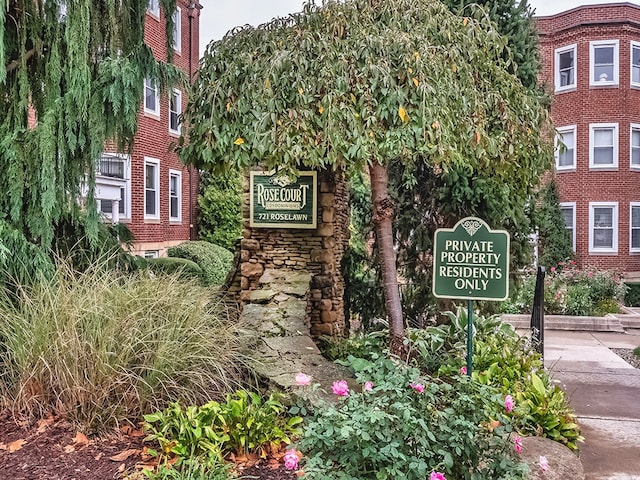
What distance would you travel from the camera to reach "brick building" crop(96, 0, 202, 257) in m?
13.9

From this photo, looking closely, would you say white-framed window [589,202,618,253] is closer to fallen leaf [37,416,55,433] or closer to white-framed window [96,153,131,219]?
white-framed window [96,153,131,219]

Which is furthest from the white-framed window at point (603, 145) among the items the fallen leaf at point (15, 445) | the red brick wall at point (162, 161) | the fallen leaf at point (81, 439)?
the fallen leaf at point (15, 445)

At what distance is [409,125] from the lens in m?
3.93

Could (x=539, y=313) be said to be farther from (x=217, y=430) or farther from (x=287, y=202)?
(x=217, y=430)

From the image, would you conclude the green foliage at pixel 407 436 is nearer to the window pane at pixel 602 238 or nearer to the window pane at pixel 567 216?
the window pane at pixel 567 216

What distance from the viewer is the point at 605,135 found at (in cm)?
1591

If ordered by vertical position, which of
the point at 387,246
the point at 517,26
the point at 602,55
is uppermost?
the point at 602,55


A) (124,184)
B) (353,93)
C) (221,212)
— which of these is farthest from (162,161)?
(353,93)

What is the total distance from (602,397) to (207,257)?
10.8 meters

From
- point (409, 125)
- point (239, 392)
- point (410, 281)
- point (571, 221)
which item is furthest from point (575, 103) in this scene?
point (239, 392)

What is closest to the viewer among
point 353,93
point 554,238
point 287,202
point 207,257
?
point 353,93

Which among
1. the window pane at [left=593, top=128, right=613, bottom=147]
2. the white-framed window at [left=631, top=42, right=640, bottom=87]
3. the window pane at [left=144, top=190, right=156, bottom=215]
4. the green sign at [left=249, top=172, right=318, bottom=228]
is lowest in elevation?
the green sign at [left=249, top=172, right=318, bottom=228]

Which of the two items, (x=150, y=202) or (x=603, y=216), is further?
→ (x=603, y=216)

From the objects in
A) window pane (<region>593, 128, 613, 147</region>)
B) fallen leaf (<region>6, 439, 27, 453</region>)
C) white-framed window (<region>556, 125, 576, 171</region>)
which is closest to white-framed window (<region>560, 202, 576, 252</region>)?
white-framed window (<region>556, 125, 576, 171</region>)
